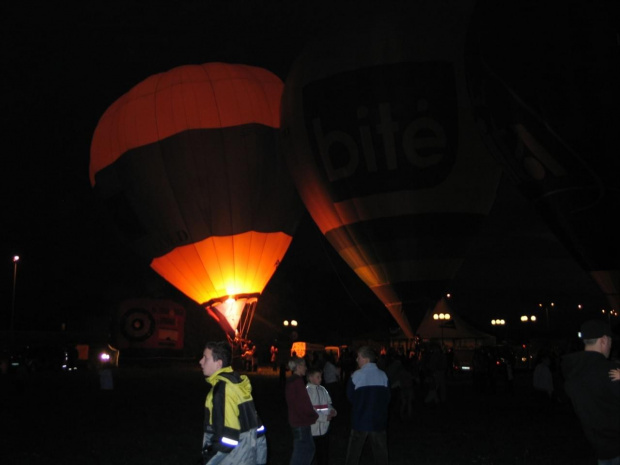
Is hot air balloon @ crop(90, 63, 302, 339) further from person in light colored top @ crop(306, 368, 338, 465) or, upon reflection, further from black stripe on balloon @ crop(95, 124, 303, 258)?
person in light colored top @ crop(306, 368, 338, 465)

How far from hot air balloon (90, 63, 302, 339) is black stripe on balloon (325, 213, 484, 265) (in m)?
6.53

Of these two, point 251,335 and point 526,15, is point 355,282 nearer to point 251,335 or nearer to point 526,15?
point 251,335

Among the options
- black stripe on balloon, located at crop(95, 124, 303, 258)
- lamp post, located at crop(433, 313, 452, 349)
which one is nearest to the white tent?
lamp post, located at crop(433, 313, 452, 349)

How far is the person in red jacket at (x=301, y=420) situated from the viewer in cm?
792

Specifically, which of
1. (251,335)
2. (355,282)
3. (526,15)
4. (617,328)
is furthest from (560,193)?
Result: (355,282)

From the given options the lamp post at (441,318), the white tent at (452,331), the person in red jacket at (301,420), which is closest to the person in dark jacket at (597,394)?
the person in red jacket at (301,420)

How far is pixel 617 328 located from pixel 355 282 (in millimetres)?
52943

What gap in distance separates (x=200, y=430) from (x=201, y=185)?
55.5 ft

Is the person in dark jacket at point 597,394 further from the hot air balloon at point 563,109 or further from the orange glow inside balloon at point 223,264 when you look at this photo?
the orange glow inside balloon at point 223,264

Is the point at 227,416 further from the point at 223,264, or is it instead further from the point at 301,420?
the point at 223,264

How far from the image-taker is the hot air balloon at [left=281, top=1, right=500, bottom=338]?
77.5ft

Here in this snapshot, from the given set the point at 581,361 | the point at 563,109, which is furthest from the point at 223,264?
the point at 581,361

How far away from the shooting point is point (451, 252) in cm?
Answer: 2427

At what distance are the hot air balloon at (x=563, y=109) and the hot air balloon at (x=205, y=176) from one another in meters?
11.9
